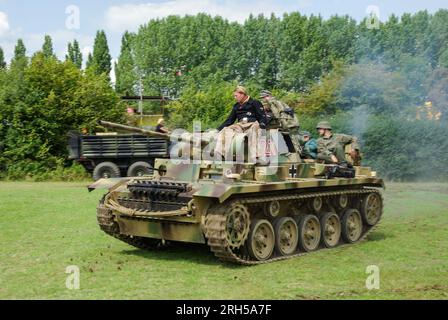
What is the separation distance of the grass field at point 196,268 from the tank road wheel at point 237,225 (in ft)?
1.44

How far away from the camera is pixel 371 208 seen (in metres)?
14.2

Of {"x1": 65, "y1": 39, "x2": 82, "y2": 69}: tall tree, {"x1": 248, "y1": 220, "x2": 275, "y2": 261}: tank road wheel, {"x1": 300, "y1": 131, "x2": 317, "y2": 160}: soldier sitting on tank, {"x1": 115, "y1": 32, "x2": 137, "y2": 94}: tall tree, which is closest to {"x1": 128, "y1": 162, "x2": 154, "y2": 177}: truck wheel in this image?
{"x1": 300, "y1": 131, "x2": 317, "y2": 160}: soldier sitting on tank

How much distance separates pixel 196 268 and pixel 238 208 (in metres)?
1.13

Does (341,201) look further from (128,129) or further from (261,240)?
(128,129)

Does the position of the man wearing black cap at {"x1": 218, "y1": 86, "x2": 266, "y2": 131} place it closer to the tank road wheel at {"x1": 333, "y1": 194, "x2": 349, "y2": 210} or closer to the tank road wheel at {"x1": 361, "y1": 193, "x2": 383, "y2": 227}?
the tank road wheel at {"x1": 333, "y1": 194, "x2": 349, "y2": 210}

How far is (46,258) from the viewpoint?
37.3ft

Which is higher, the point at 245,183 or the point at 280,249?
the point at 245,183

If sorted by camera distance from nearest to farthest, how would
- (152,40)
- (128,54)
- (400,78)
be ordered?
(400,78) < (152,40) < (128,54)

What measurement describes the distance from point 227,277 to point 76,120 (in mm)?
21114

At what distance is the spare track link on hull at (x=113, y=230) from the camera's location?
461 inches

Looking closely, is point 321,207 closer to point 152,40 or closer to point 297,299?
point 297,299

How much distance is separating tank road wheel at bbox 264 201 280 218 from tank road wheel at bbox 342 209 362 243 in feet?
7.01

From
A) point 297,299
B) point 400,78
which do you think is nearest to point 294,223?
point 297,299

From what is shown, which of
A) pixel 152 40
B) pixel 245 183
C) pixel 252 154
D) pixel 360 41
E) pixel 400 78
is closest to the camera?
pixel 245 183
